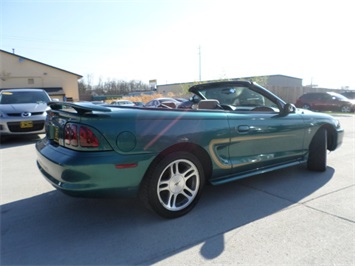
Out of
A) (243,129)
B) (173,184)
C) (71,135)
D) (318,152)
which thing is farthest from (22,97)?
(318,152)

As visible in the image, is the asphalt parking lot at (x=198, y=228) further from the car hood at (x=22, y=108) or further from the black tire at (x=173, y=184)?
the car hood at (x=22, y=108)

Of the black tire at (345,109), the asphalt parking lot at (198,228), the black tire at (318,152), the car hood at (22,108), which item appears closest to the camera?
the asphalt parking lot at (198,228)

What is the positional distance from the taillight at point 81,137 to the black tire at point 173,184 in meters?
0.59

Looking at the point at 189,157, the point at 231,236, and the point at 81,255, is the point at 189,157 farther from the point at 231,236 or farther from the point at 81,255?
the point at 81,255

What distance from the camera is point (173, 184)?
2932mm

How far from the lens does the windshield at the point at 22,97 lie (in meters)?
8.55

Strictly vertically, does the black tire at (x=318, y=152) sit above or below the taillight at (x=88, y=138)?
below

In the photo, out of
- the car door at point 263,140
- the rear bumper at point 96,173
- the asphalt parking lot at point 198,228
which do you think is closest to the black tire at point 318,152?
the car door at point 263,140

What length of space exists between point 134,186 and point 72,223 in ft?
2.58

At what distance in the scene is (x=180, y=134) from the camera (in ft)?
9.38

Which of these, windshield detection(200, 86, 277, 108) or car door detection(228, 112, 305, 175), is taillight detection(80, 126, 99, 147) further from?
windshield detection(200, 86, 277, 108)

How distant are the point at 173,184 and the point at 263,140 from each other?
4.54 feet

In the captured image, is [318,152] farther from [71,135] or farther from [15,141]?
[15,141]

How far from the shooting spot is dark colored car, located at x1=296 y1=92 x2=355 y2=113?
1900cm
